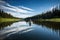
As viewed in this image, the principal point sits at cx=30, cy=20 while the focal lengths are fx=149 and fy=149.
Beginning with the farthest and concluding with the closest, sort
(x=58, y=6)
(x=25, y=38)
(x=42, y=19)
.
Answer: (x=42, y=19)
(x=58, y=6)
(x=25, y=38)

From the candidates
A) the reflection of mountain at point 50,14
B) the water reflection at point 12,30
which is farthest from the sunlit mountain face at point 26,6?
the water reflection at point 12,30

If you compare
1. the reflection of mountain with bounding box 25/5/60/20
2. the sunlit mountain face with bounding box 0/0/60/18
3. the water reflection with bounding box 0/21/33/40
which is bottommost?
the water reflection with bounding box 0/21/33/40

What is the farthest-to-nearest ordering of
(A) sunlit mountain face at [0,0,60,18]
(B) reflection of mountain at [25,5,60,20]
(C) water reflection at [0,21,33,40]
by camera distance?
1. (B) reflection of mountain at [25,5,60,20]
2. (C) water reflection at [0,21,33,40]
3. (A) sunlit mountain face at [0,0,60,18]

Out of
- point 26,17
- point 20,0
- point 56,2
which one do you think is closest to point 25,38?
point 26,17

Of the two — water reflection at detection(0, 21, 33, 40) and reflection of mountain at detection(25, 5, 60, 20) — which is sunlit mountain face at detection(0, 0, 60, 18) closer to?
reflection of mountain at detection(25, 5, 60, 20)

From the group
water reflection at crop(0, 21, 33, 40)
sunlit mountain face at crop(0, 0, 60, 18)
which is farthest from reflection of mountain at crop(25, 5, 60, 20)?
water reflection at crop(0, 21, 33, 40)

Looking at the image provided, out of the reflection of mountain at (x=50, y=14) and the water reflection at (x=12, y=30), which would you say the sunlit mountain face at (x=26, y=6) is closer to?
the reflection of mountain at (x=50, y=14)

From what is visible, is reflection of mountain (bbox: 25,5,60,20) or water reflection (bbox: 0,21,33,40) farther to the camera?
reflection of mountain (bbox: 25,5,60,20)

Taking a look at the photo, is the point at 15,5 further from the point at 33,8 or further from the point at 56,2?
the point at 56,2
